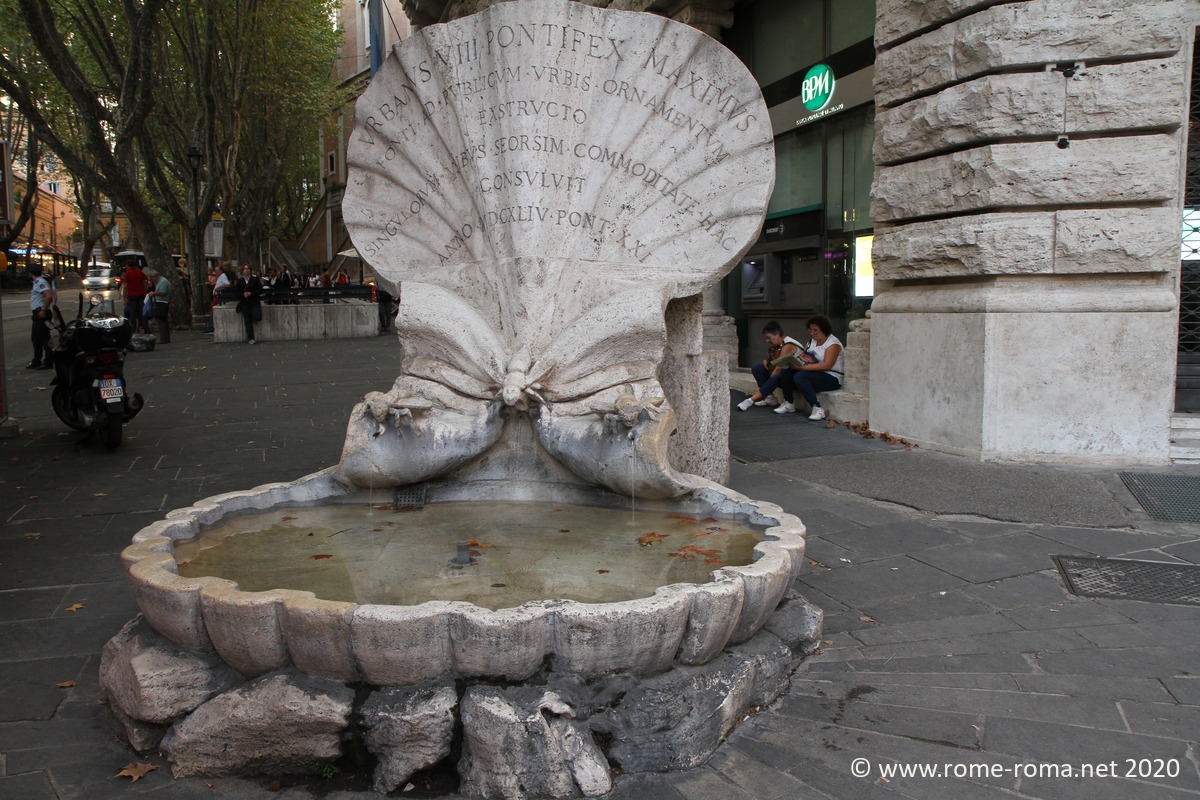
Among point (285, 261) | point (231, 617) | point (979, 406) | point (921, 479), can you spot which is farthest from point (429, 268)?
point (285, 261)

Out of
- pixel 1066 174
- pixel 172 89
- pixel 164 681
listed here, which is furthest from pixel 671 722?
pixel 172 89

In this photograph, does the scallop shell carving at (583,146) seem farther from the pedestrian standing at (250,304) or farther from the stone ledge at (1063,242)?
the pedestrian standing at (250,304)

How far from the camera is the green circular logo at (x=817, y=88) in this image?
32.2ft

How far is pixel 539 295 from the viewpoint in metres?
4.34

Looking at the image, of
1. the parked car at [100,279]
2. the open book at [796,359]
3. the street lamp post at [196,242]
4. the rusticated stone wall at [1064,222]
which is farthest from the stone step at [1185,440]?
the parked car at [100,279]

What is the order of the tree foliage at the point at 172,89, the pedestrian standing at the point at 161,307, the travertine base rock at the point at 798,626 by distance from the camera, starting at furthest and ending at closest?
the pedestrian standing at the point at 161,307 → the tree foliage at the point at 172,89 → the travertine base rock at the point at 798,626

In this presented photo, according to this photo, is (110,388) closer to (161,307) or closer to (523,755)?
(523,755)

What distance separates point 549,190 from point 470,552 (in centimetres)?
187

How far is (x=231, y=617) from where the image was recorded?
2543mm

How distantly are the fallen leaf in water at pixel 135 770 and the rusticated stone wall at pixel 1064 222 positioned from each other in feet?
18.0

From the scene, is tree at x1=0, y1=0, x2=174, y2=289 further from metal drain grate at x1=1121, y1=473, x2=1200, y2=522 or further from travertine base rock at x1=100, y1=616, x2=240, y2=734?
metal drain grate at x1=1121, y1=473, x2=1200, y2=522

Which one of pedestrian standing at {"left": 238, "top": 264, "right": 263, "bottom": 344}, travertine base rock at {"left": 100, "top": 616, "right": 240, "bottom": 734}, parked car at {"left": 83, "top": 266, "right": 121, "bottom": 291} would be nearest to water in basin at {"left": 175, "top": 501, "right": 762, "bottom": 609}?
travertine base rock at {"left": 100, "top": 616, "right": 240, "bottom": 734}

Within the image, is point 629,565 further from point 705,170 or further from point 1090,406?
point 1090,406

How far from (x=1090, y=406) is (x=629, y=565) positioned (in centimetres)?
437
